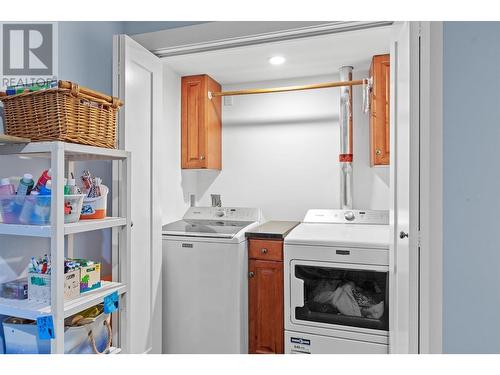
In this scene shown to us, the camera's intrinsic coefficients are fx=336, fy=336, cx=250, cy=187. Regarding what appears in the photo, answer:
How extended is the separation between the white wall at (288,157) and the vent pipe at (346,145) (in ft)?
0.31

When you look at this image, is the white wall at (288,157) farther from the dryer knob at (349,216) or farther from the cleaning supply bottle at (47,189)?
the cleaning supply bottle at (47,189)

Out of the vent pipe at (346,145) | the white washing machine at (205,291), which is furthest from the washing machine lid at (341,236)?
the white washing machine at (205,291)

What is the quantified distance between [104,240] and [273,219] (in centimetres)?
157

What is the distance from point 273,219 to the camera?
306 cm

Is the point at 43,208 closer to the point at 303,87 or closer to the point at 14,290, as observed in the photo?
the point at 14,290

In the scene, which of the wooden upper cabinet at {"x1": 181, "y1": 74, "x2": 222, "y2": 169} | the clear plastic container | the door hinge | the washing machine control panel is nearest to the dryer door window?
the washing machine control panel

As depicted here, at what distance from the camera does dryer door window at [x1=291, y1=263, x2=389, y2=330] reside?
2.03 meters

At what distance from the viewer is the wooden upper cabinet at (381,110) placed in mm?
2369

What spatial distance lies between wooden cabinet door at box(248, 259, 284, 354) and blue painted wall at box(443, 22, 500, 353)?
1203mm

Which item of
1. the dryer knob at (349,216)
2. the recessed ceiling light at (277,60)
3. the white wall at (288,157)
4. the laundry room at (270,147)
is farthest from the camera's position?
the white wall at (288,157)

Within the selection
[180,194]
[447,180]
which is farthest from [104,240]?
[447,180]

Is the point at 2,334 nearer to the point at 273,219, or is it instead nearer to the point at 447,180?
the point at 447,180

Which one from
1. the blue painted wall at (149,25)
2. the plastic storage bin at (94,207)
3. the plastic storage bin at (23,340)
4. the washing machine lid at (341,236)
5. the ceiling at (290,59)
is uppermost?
the ceiling at (290,59)

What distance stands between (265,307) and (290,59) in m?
1.81
